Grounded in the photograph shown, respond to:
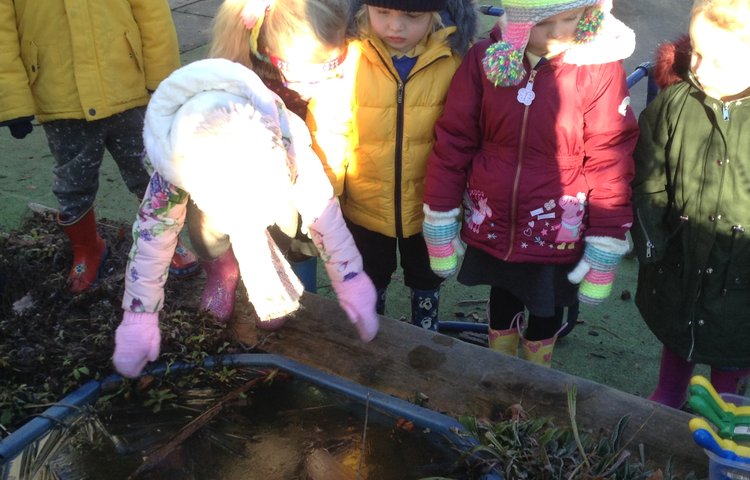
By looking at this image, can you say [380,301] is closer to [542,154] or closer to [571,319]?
[571,319]

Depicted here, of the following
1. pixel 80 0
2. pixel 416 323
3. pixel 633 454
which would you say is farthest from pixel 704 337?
pixel 80 0

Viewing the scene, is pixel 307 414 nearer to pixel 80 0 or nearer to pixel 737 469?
pixel 737 469

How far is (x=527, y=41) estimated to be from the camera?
2109 millimetres

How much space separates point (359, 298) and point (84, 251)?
1467mm

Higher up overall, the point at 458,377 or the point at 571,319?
the point at 458,377

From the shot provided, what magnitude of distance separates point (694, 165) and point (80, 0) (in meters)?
2.31

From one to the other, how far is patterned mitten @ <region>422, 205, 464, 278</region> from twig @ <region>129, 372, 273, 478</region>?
0.68m

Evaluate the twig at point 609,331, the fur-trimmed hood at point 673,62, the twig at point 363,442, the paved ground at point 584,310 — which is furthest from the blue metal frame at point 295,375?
the twig at point 609,331

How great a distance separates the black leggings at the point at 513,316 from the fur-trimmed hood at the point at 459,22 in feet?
2.89

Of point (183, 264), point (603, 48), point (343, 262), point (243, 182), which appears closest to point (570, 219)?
point (603, 48)

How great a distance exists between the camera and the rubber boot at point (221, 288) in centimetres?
266

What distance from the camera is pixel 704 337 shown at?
2.34 m

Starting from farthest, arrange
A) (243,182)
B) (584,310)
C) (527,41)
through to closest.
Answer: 1. (584,310)
2. (527,41)
3. (243,182)

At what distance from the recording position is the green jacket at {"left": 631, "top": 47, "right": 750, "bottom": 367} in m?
2.14
